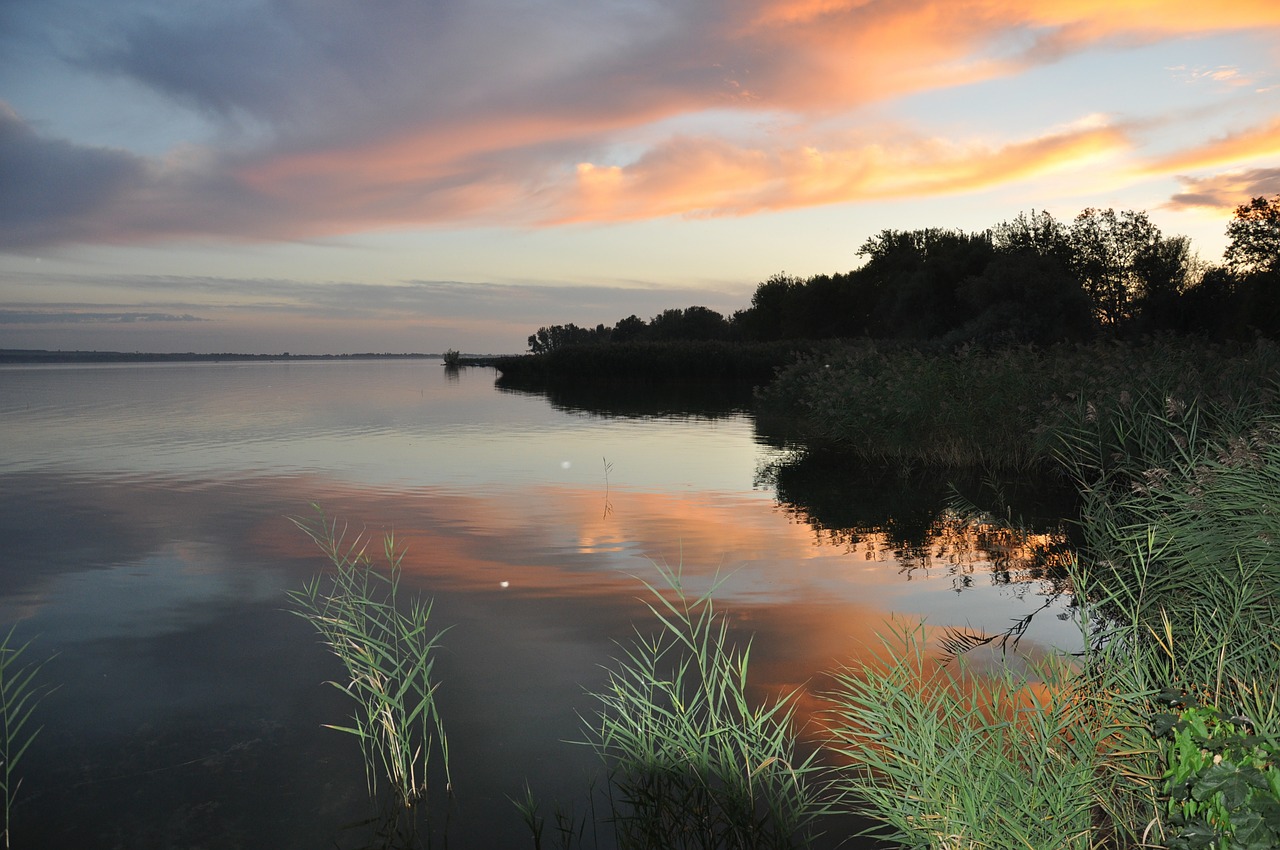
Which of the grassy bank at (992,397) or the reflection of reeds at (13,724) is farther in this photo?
the grassy bank at (992,397)

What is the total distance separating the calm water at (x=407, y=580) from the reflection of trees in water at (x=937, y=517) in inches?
3.8

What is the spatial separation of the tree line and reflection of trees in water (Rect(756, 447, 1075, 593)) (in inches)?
738

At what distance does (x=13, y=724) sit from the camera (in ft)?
19.0

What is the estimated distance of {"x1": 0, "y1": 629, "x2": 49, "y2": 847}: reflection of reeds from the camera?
436 centimetres

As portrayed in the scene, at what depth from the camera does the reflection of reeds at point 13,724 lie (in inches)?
172

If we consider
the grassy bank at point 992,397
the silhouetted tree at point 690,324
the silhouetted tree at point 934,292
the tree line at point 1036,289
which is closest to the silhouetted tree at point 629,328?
the silhouetted tree at point 690,324

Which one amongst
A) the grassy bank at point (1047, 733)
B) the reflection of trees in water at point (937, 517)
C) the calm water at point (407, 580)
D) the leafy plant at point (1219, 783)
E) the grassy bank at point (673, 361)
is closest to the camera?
the leafy plant at point (1219, 783)

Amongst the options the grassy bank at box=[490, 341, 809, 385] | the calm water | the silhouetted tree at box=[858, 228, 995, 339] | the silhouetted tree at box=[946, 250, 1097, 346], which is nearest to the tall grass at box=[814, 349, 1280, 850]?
the calm water

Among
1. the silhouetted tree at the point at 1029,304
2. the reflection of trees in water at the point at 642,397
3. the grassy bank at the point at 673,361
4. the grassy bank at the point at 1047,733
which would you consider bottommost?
the reflection of trees in water at the point at 642,397

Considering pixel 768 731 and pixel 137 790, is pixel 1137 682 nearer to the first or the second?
pixel 768 731

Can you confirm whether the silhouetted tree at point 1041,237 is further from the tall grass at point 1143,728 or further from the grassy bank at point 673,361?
the tall grass at point 1143,728

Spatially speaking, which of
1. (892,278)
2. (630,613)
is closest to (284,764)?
(630,613)

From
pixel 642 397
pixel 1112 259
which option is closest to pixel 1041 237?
pixel 1112 259

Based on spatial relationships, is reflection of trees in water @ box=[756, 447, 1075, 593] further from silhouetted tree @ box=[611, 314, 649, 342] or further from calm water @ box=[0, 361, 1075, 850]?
silhouetted tree @ box=[611, 314, 649, 342]
